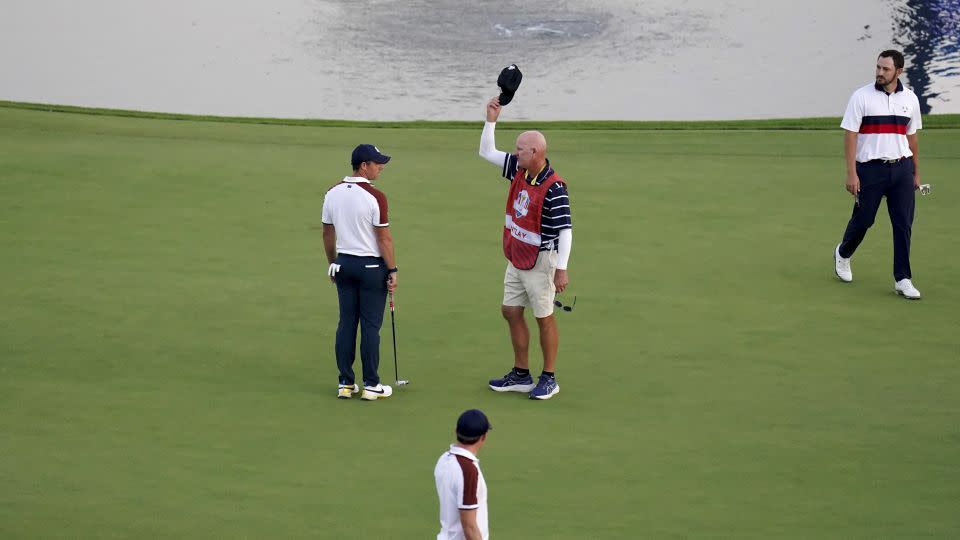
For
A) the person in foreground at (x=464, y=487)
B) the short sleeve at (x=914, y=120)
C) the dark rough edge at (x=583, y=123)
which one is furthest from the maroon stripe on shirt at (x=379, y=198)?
the dark rough edge at (x=583, y=123)

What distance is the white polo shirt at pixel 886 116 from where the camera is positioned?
10.2m

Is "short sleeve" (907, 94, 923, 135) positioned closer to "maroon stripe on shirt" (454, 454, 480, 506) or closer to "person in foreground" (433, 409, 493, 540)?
"person in foreground" (433, 409, 493, 540)

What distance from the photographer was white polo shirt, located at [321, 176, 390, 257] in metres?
Result: 7.87

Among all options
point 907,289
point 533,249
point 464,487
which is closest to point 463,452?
point 464,487

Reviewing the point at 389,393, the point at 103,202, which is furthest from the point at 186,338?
the point at 103,202

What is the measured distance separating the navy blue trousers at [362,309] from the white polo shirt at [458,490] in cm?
296

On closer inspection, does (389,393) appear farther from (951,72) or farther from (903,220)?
(951,72)

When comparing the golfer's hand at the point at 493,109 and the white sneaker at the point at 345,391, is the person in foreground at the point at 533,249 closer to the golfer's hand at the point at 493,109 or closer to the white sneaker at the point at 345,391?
the golfer's hand at the point at 493,109

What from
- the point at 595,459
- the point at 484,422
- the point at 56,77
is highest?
the point at 56,77

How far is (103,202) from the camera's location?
13.0 metres

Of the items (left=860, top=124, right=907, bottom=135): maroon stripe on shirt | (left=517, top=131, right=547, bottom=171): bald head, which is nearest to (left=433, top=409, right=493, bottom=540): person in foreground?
(left=517, top=131, right=547, bottom=171): bald head

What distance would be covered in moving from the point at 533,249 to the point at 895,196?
371 cm

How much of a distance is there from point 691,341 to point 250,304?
3.28 meters

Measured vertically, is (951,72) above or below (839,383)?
above
